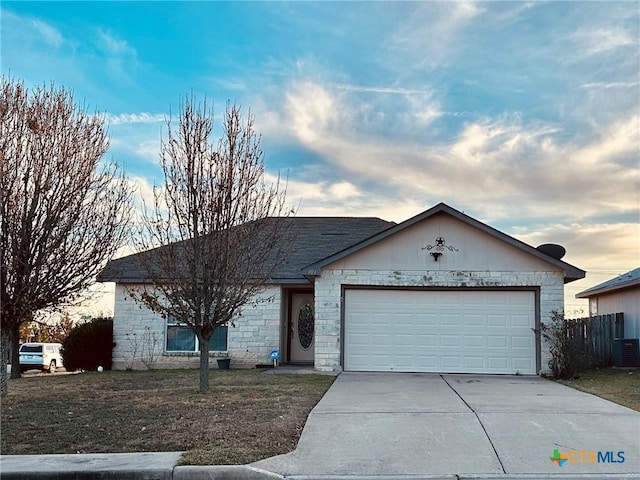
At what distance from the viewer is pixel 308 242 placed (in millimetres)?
20641

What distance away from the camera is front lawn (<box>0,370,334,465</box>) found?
774 centimetres

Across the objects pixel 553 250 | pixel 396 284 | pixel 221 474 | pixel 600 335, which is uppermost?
pixel 553 250

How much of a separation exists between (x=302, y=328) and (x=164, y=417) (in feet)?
32.4

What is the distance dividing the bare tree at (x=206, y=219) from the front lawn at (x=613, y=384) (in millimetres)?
6703

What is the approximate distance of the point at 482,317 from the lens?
16.0 m

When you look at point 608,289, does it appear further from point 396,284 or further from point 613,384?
point 396,284

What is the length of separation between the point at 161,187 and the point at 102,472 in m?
6.09

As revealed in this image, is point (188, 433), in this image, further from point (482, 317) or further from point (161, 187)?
point (482, 317)

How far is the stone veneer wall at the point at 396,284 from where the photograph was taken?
15781 mm

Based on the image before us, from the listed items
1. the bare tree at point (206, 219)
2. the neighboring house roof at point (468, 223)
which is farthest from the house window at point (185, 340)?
the bare tree at point (206, 219)

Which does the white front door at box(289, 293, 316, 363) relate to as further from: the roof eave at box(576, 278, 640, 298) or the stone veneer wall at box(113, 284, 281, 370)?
the roof eave at box(576, 278, 640, 298)

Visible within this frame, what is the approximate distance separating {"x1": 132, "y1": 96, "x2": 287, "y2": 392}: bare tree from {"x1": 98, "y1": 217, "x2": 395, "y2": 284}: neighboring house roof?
5146mm

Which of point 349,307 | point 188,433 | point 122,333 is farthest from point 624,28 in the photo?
Answer: point 122,333

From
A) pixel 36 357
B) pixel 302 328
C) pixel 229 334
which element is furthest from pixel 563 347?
pixel 36 357
